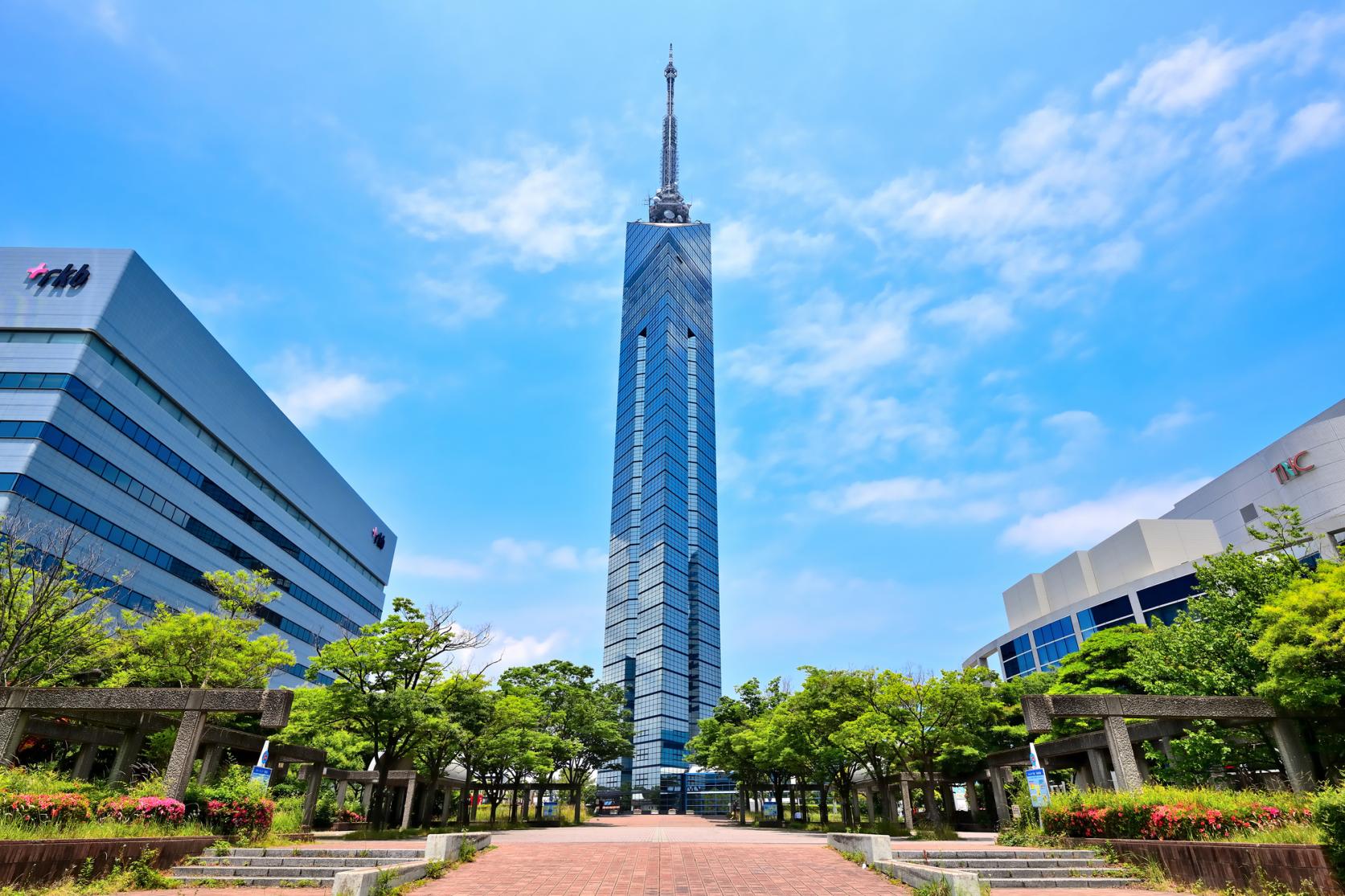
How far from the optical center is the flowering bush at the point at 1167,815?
12.0m

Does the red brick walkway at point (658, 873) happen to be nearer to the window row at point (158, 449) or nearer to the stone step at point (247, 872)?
the stone step at point (247, 872)

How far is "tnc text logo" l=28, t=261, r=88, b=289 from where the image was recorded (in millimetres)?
40875

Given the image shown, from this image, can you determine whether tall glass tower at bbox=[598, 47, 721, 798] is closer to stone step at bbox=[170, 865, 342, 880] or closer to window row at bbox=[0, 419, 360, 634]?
window row at bbox=[0, 419, 360, 634]

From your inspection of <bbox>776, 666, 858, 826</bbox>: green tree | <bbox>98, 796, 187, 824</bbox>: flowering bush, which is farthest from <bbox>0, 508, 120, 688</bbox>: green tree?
<bbox>776, 666, 858, 826</bbox>: green tree

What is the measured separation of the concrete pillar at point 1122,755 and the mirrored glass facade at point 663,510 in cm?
8589

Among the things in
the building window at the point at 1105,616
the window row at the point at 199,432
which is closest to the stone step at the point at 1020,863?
the building window at the point at 1105,616

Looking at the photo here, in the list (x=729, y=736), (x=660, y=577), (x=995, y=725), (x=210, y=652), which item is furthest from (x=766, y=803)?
(x=210, y=652)

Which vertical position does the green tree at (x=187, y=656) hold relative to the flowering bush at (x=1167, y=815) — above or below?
above

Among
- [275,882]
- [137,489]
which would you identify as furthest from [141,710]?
[137,489]

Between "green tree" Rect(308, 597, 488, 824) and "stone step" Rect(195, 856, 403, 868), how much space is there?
30.4 feet

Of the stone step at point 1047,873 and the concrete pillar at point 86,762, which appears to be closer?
the stone step at point 1047,873

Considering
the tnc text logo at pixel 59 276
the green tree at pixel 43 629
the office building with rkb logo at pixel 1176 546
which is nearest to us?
the green tree at pixel 43 629

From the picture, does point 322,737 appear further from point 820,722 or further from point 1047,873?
point 1047,873

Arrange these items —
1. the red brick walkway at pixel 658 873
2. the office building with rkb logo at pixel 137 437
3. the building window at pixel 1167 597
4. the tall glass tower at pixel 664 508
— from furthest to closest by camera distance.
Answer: the tall glass tower at pixel 664 508
the building window at pixel 1167 597
the office building with rkb logo at pixel 137 437
the red brick walkway at pixel 658 873
